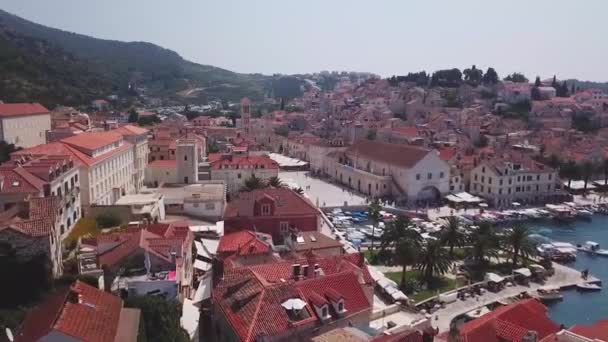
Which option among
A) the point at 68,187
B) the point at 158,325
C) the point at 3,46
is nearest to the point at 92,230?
the point at 68,187

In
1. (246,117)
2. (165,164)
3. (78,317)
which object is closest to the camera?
(78,317)

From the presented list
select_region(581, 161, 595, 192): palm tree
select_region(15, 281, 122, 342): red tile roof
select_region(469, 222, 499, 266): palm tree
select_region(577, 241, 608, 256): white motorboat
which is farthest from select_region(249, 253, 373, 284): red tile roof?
select_region(581, 161, 595, 192): palm tree

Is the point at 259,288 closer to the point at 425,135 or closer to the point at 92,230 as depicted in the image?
the point at 92,230

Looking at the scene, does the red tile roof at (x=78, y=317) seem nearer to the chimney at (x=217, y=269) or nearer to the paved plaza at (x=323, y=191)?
the chimney at (x=217, y=269)

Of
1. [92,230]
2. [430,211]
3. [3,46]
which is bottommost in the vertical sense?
[430,211]

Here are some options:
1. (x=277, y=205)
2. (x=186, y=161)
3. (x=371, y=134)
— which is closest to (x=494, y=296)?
(x=277, y=205)

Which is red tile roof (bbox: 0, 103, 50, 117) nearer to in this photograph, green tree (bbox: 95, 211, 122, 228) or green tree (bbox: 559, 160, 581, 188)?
green tree (bbox: 95, 211, 122, 228)

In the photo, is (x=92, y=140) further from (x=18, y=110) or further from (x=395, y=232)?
(x=395, y=232)
